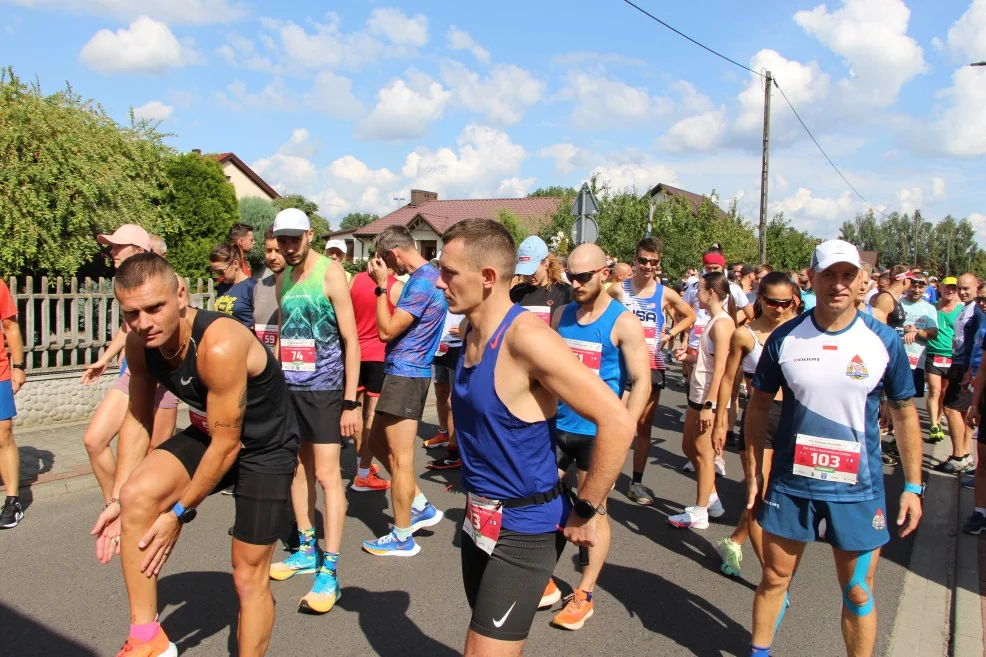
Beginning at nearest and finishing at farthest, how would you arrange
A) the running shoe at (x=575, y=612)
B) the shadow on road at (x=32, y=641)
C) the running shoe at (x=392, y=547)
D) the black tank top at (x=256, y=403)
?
the black tank top at (x=256, y=403), the shadow on road at (x=32, y=641), the running shoe at (x=575, y=612), the running shoe at (x=392, y=547)

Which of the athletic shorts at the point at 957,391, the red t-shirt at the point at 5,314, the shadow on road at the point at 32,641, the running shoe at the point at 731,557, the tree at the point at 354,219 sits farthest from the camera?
the tree at the point at 354,219

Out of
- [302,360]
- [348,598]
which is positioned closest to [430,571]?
[348,598]

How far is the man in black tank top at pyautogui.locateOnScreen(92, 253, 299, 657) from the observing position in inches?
106

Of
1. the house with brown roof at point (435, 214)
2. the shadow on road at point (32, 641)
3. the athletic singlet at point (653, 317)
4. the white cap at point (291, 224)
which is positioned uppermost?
the house with brown roof at point (435, 214)

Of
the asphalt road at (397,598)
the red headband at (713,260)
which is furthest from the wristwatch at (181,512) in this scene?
the red headband at (713,260)

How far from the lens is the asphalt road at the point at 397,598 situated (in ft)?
12.1

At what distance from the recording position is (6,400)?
5.20 meters

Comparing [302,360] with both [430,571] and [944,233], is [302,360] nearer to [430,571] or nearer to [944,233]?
[430,571]

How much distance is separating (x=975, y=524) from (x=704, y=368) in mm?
2419

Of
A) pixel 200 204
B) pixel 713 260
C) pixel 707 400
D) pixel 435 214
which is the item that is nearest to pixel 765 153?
pixel 713 260

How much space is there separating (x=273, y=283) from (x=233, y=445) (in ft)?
6.58

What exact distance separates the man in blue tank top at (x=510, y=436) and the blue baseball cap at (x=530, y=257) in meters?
3.87

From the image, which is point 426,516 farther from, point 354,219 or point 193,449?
point 354,219

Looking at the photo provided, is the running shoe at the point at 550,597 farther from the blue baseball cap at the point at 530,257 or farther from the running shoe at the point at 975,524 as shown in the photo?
the running shoe at the point at 975,524
